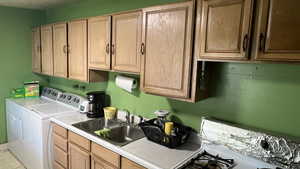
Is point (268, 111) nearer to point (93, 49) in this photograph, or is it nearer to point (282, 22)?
point (282, 22)

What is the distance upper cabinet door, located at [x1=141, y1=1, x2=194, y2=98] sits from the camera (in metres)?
1.51

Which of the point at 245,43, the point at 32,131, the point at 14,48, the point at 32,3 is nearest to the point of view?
the point at 245,43

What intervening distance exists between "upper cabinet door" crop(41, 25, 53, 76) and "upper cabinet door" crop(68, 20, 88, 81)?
561 millimetres

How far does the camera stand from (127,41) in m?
1.96

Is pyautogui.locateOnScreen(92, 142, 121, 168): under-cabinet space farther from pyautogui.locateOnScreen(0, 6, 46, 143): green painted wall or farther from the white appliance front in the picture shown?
pyautogui.locateOnScreen(0, 6, 46, 143): green painted wall

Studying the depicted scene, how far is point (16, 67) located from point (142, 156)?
3.03 m

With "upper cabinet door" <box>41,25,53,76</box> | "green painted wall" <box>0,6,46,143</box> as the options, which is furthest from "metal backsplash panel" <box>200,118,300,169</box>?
"green painted wall" <box>0,6,46,143</box>

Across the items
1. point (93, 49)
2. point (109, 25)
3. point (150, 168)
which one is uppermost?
point (109, 25)

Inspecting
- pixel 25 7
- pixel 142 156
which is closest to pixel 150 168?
pixel 142 156

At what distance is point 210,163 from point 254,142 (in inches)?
13.5

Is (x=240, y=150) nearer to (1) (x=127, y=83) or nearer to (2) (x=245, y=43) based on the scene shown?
(2) (x=245, y=43)

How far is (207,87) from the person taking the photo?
1.69 metres

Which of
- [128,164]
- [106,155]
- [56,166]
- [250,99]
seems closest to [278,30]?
[250,99]

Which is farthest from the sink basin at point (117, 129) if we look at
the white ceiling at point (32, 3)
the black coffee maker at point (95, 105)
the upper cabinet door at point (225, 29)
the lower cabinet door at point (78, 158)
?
the white ceiling at point (32, 3)
